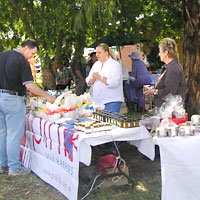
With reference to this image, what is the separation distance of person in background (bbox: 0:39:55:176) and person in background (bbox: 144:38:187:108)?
1319mm

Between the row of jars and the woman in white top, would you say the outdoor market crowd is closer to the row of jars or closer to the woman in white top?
the woman in white top

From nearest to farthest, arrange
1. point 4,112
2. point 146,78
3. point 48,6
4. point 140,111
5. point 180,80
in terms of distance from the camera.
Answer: point 180,80 → point 4,112 → point 48,6 → point 146,78 → point 140,111

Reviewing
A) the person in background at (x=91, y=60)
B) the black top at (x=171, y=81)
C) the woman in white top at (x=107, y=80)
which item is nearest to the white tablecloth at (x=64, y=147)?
the black top at (x=171, y=81)

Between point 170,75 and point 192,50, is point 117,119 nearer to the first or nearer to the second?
point 170,75

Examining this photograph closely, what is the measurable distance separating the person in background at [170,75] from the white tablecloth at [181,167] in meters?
0.97

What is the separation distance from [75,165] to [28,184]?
1.09 meters

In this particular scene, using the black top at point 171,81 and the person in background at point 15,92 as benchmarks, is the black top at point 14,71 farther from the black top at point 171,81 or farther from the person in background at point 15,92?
the black top at point 171,81

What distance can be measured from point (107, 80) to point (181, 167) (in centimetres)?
177

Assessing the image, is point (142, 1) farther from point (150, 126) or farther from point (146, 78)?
point (150, 126)

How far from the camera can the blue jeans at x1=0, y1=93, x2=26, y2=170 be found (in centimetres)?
376

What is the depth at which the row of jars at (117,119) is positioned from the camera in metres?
3.06

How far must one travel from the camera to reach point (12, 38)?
7.18 m

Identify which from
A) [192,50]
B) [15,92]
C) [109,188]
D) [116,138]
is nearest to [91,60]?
[192,50]

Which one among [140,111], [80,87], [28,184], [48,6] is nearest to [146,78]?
[140,111]
